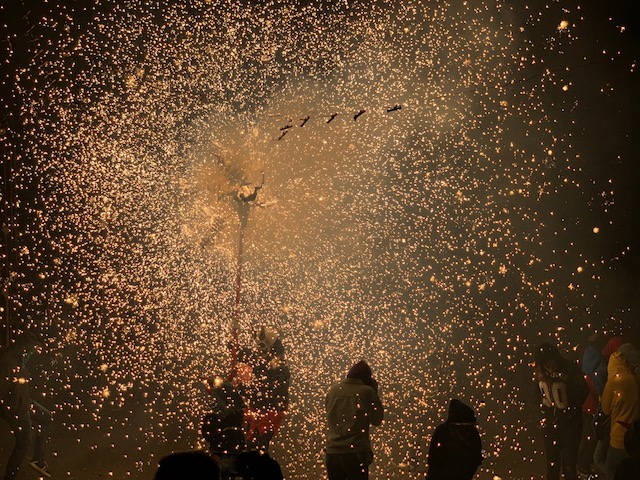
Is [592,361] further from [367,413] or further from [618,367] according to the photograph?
[367,413]

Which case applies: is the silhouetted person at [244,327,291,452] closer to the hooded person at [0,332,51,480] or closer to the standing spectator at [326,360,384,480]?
the standing spectator at [326,360,384,480]

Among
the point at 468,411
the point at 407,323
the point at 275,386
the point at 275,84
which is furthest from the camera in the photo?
the point at 407,323

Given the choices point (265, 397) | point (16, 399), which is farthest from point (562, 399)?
point (16, 399)

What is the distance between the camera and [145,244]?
42.6 feet

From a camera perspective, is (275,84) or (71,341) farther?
(71,341)

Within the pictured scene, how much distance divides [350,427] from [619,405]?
2.80 metres

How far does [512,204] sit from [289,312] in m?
5.02

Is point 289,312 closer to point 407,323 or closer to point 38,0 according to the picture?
point 407,323

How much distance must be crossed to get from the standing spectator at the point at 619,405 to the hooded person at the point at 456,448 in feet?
8.41

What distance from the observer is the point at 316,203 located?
536 inches

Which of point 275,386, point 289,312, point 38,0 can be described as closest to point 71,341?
point 289,312

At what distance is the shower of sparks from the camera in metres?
11.8

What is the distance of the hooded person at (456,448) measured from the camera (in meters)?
5.58

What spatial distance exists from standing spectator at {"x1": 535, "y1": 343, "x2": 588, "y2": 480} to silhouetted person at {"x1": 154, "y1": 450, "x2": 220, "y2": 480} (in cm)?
594
